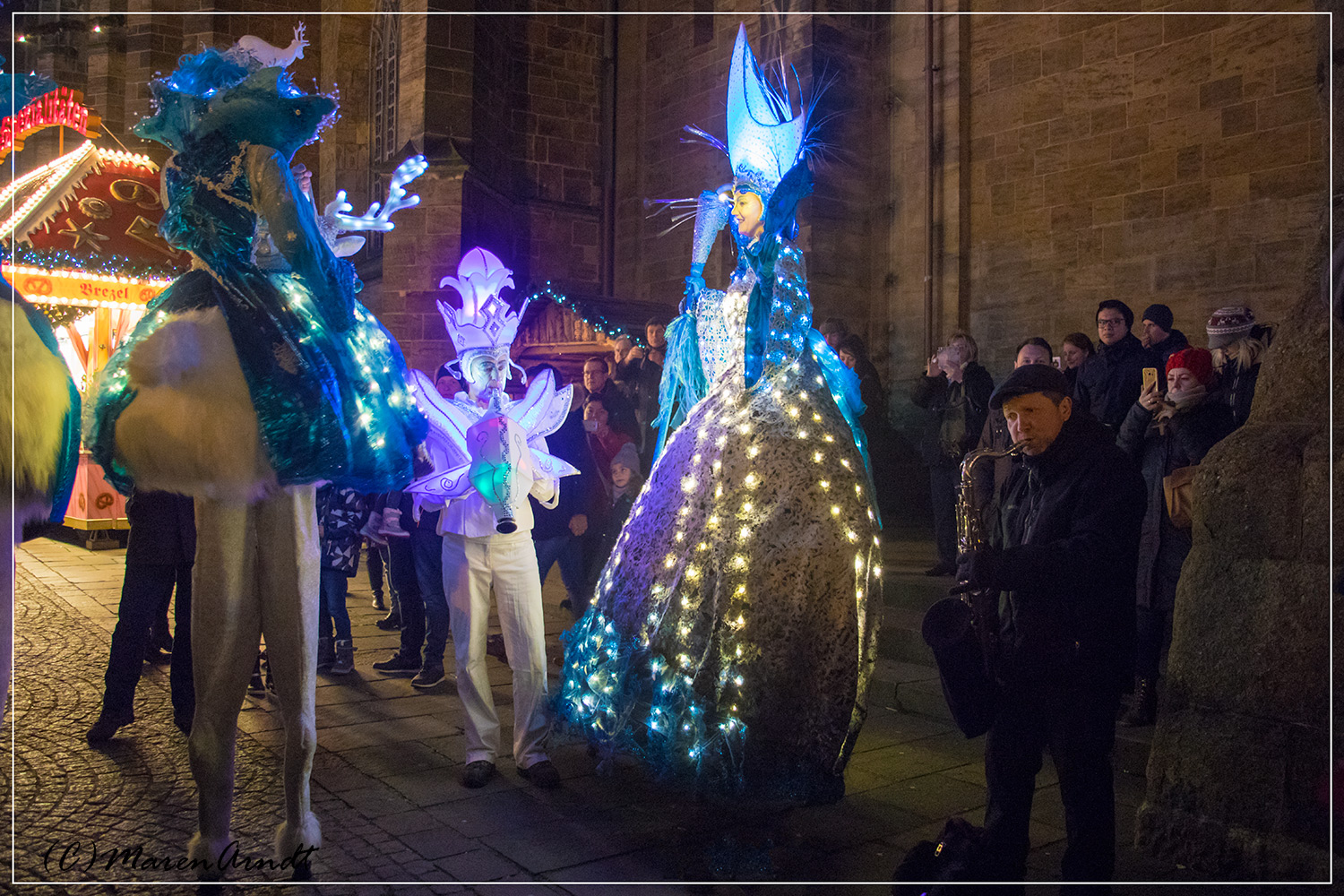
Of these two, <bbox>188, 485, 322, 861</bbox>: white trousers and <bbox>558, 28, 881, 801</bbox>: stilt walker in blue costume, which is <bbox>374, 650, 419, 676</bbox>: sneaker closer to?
<bbox>558, 28, 881, 801</bbox>: stilt walker in blue costume

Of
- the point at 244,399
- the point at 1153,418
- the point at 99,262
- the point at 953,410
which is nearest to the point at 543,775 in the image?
the point at 244,399

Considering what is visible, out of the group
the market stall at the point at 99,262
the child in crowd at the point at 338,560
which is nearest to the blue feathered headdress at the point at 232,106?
the child in crowd at the point at 338,560

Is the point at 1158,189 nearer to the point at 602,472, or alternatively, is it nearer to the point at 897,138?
the point at 897,138

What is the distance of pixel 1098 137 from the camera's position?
9602 millimetres

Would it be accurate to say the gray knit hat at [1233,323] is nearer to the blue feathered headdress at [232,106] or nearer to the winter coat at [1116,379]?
the winter coat at [1116,379]

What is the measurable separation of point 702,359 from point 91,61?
19.8m

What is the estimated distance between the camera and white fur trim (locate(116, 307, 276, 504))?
2.71m

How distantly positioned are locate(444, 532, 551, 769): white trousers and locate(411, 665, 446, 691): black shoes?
1.74 meters

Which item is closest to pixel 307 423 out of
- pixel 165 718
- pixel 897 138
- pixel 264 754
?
pixel 264 754

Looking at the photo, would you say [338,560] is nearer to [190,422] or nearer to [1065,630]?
[190,422]

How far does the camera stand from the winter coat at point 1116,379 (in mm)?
5898

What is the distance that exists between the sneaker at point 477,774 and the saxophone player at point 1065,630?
6.91 ft

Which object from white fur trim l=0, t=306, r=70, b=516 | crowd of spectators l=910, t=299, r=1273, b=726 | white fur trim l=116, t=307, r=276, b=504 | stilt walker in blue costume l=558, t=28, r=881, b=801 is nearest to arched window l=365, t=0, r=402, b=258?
crowd of spectators l=910, t=299, r=1273, b=726

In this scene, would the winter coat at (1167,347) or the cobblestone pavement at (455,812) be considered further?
the winter coat at (1167,347)
